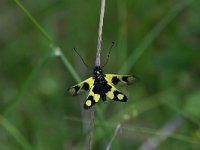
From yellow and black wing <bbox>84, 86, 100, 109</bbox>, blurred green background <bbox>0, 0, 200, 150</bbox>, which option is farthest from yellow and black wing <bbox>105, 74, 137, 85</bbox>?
blurred green background <bbox>0, 0, 200, 150</bbox>

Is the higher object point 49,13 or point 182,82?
point 49,13

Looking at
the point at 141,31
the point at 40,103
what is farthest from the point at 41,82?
the point at 141,31

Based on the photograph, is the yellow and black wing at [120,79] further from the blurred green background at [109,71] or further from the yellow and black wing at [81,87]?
the blurred green background at [109,71]

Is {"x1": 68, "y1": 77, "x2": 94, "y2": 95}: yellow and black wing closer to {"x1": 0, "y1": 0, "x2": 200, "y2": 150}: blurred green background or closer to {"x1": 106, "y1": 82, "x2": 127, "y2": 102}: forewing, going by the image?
{"x1": 106, "y1": 82, "x2": 127, "y2": 102}: forewing

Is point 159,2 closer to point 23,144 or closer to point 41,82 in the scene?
point 41,82

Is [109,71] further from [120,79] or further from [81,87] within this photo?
[81,87]

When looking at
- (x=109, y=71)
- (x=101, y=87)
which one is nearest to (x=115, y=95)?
(x=101, y=87)
